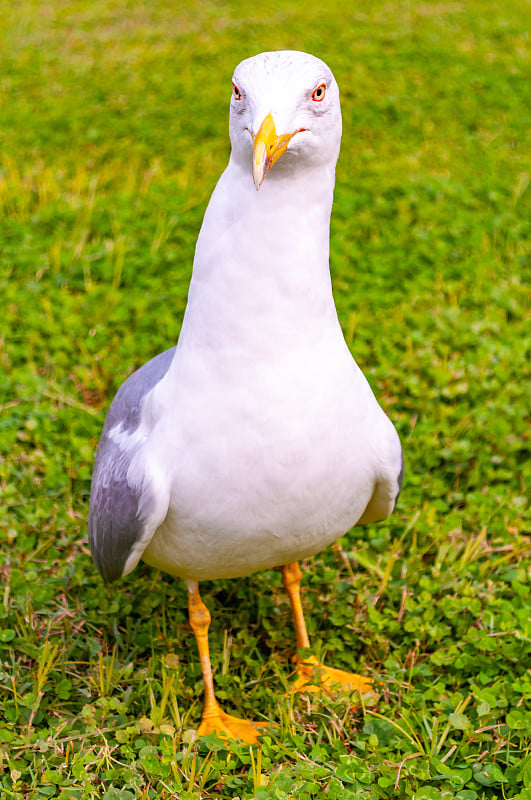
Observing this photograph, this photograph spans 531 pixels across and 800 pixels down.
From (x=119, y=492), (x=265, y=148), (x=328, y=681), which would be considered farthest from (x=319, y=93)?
(x=328, y=681)

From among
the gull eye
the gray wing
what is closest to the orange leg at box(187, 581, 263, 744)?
the gray wing

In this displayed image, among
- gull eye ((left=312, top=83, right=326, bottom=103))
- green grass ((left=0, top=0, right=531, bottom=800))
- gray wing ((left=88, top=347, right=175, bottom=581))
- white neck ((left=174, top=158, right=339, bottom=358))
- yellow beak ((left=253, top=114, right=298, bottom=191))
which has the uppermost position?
gull eye ((left=312, top=83, right=326, bottom=103))

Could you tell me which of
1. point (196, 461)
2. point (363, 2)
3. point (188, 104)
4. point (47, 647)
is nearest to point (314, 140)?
point (196, 461)

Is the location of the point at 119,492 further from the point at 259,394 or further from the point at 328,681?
the point at 328,681

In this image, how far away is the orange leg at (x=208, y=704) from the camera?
2787 millimetres

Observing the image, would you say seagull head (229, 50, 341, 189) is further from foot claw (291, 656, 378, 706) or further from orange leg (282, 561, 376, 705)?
foot claw (291, 656, 378, 706)

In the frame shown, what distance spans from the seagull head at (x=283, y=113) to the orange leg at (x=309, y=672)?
1.48 metres

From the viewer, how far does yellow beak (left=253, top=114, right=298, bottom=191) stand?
188cm

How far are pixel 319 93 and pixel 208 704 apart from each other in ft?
6.26

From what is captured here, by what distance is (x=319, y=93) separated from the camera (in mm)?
2064

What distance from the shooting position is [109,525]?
8.39 ft

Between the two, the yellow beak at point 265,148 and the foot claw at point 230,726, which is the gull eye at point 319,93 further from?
the foot claw at point 230,726

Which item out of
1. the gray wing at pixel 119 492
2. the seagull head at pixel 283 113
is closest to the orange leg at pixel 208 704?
the gray wing at pixel 119 492

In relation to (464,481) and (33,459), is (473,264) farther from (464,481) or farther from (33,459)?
(33,459)
